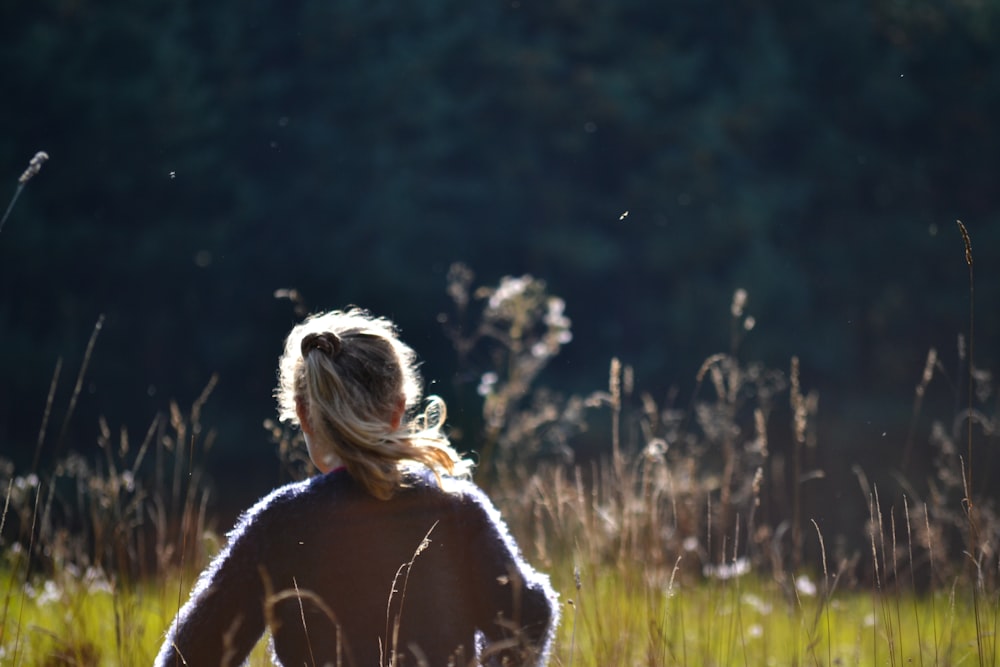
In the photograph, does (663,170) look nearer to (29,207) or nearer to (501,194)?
(501,194)

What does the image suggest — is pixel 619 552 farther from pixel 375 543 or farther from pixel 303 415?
pixel 303 415

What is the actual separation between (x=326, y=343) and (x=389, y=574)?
47 cm

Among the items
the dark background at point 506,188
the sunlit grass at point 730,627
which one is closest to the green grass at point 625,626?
the sunlit grass at point 730,627

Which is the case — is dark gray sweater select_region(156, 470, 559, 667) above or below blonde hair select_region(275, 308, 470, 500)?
below

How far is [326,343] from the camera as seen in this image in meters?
2.11

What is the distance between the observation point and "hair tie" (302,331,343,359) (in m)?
2.11

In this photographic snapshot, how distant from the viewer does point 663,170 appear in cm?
1378

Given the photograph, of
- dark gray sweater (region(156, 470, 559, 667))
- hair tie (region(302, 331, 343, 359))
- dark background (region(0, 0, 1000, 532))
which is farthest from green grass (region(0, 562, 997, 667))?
dark background (region(0, 0, 1000, 532))

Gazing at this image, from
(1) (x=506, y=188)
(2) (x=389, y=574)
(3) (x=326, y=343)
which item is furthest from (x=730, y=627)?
(1) (x=506, y=188)

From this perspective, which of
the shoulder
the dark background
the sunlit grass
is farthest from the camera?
the dark background

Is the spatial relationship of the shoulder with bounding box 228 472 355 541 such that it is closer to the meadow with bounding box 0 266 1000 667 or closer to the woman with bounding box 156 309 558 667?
the woman with bounding box 156 309 558 667

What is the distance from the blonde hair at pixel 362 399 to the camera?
6.77 ft

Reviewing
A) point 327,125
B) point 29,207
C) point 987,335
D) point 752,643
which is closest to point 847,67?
point 987,335

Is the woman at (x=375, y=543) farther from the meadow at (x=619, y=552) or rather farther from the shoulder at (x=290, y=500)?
the meadow at (x=619, y=552)
